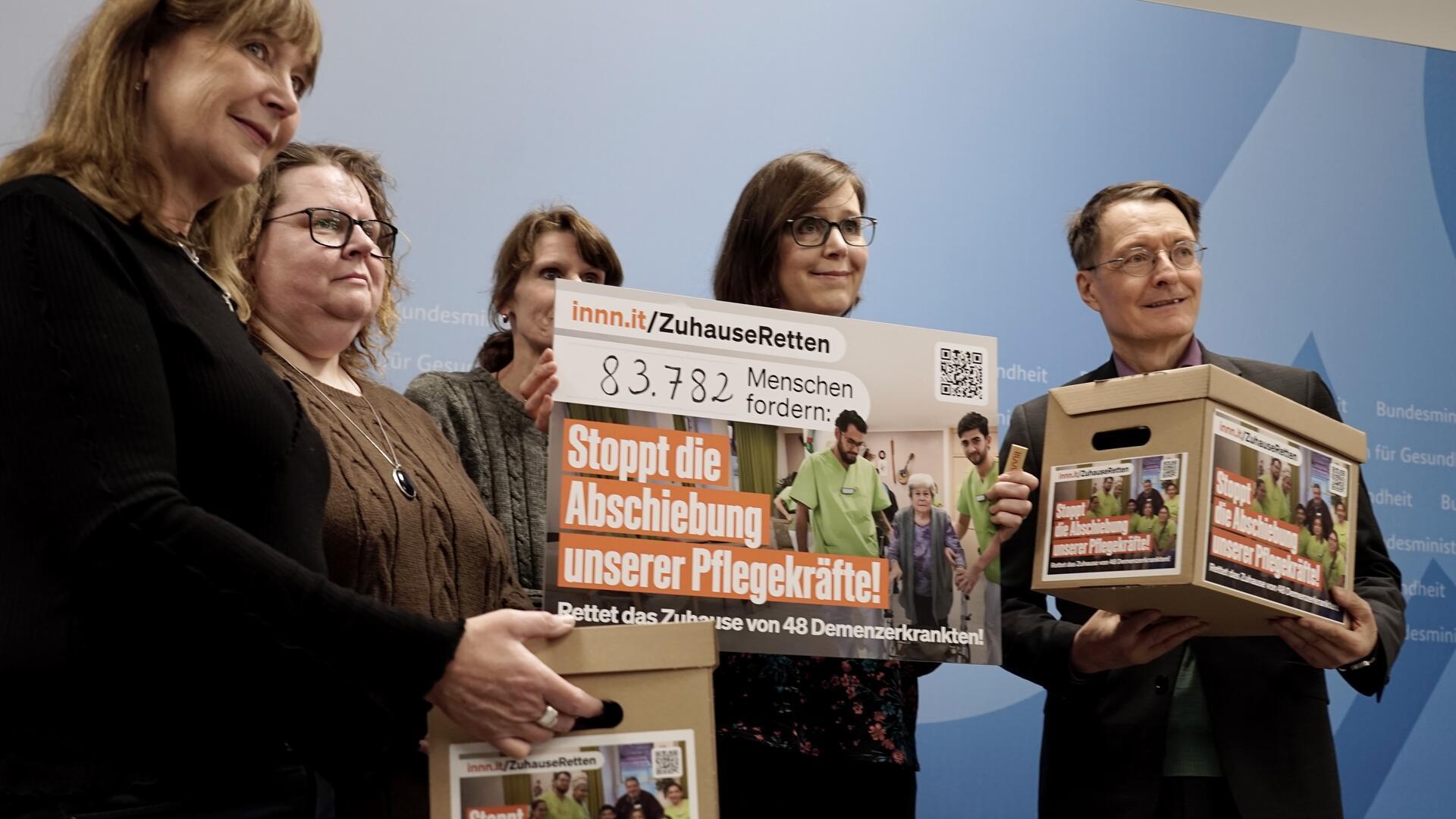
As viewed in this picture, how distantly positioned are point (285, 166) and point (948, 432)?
109 cm

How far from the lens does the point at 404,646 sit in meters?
1.31

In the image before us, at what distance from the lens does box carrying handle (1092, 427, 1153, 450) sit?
2.06 metres

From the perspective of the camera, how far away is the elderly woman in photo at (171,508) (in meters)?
1.16

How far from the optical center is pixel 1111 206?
2.64 meters

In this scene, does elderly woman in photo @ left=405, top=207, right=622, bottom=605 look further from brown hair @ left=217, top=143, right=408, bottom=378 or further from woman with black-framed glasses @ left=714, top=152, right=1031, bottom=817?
woman with black-framed glasses @ left=714, top=152, right=1031, bottom=817

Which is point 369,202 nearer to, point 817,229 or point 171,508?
point 817,229

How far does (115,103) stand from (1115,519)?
1426 millimetres

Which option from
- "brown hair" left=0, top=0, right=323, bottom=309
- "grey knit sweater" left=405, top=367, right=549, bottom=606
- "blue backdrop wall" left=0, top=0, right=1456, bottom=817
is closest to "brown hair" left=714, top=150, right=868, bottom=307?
"grey knit sweater" left=405, top=367, right=549, bottom=606

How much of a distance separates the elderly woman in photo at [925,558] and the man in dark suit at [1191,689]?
1.10ft

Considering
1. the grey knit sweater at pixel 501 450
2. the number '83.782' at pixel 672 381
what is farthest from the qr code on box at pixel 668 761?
the grey knit sweater at pixel 501 450

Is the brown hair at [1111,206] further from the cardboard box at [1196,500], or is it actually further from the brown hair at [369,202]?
the brown hair at [369,202]

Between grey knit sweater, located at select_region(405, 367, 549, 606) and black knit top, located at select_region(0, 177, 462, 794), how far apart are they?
91 cm

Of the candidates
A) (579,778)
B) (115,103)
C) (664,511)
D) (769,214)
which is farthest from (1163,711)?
(115,103)

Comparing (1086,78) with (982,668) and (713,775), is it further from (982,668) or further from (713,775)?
(713,775)
